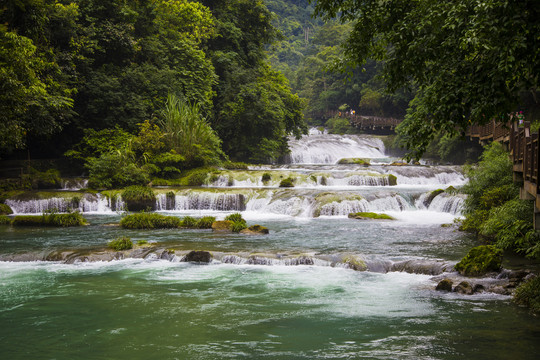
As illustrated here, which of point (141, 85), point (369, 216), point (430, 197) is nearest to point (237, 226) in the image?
point (369, 216)

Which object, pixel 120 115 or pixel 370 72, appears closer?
pixel 120 115

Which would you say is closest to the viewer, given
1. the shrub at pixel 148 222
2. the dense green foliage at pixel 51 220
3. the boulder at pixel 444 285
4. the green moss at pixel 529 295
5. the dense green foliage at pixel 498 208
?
the green moss at pixel 529 295

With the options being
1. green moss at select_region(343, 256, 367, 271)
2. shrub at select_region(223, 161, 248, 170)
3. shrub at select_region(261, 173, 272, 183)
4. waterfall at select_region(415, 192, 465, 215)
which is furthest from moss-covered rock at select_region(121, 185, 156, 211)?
green moss at select_region(343, 256, 367, 271)

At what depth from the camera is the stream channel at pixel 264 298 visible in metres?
7.48

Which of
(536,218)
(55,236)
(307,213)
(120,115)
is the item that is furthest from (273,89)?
(536,218)

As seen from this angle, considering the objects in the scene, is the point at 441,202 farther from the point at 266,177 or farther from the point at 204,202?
the point at 204,202

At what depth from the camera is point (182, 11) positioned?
106ft

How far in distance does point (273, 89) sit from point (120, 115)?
11795 mm

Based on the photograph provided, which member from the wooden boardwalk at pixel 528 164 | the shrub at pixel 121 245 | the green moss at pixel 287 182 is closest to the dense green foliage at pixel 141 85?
the green moss at pixel 287 182

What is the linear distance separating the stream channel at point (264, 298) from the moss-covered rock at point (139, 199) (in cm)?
383

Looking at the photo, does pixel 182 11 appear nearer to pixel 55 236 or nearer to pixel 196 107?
pixel 196 107

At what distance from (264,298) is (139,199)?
1348 centimetres

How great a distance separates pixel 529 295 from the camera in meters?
8.80

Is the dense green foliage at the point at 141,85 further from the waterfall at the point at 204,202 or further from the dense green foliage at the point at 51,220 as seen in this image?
the dense green foliage at the point at 51,220
